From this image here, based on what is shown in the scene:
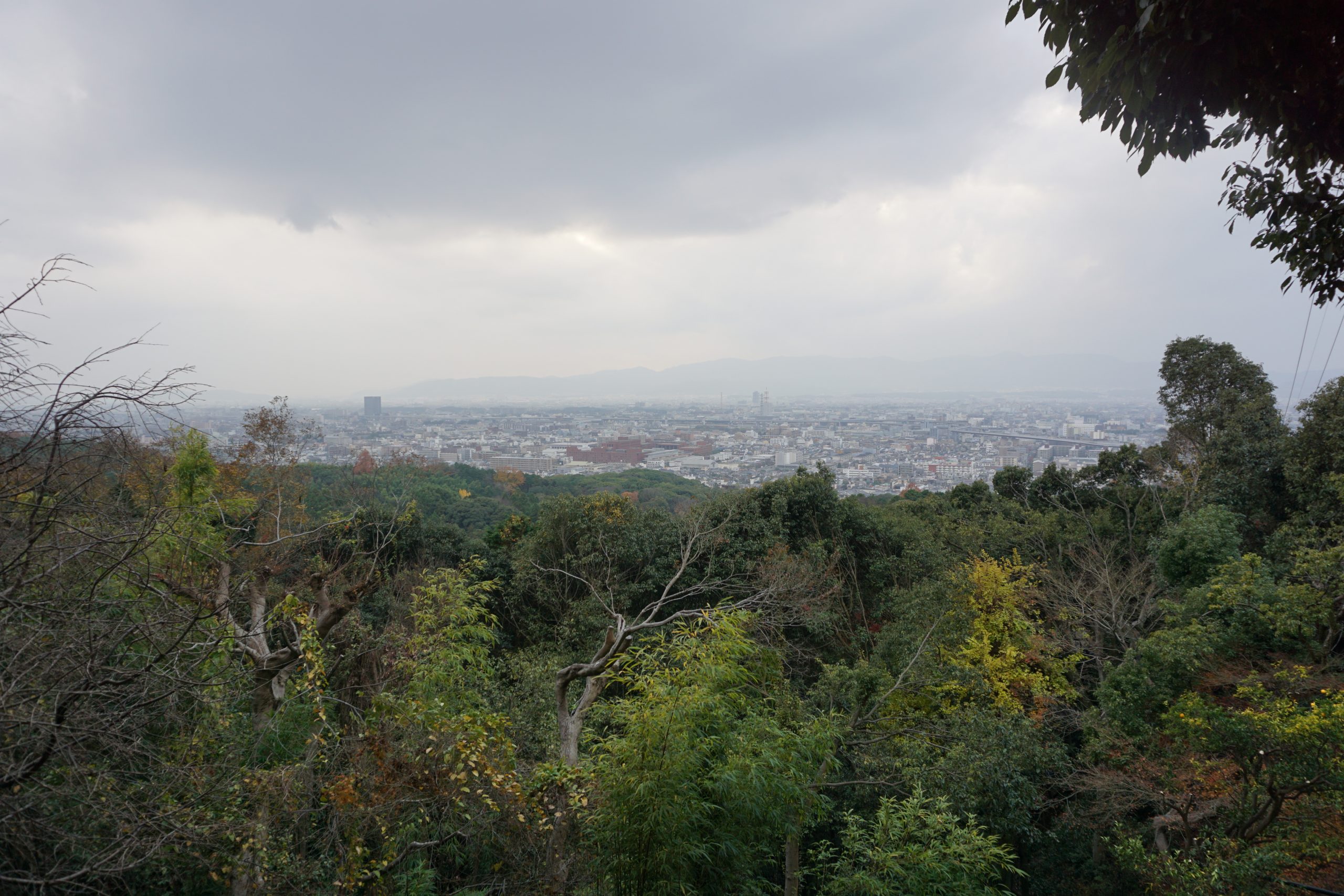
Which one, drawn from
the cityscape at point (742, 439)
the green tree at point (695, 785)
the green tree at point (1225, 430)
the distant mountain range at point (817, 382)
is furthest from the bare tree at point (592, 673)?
the distant mountain range at point (817, 382)

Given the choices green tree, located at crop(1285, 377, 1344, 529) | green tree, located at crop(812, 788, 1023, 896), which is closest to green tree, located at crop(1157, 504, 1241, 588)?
green tree, located at crop(1285, 377, 1344, 529)

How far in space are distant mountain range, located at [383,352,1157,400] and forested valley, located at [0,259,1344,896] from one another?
68551 millimetres

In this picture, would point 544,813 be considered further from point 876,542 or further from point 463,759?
point 876,542

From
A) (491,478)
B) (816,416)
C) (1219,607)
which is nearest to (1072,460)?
(1219,607)

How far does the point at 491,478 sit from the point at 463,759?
22.5 meters

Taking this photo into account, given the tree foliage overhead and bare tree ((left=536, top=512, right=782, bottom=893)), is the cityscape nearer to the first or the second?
bare tree ((left=536, top=512, right=782, bottom=893))

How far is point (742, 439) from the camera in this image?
41969 millimetres

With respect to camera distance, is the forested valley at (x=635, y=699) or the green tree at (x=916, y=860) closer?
the forested valley at (x=635, y=699)

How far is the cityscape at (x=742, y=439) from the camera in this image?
2472 cm

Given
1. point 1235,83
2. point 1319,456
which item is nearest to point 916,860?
point 1235,83

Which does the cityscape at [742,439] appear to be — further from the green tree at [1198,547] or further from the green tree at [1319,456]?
the green tree at [1319,456]

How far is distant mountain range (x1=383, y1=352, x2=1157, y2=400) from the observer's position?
8756 centimetres

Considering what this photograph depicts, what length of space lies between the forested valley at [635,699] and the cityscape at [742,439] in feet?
19.1

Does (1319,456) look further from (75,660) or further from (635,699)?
(75,660)
